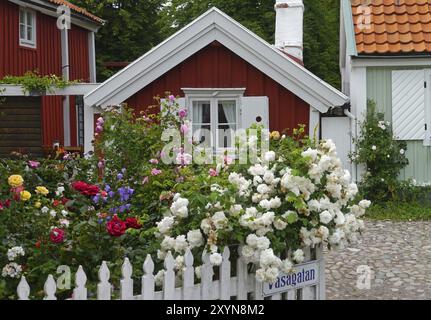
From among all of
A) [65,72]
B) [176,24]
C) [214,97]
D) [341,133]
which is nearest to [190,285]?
[214,97]

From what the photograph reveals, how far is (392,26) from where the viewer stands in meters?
13.7

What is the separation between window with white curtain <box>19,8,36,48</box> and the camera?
19.8 meters

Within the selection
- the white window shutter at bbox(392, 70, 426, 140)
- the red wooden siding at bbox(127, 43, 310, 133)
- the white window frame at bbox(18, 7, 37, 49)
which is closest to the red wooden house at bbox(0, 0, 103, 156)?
the white window frame at bbox(18, 7, 37, 49)

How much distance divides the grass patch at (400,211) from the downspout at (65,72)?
11.3 meters

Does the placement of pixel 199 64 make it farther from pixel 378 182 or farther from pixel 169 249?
pixel 169 249

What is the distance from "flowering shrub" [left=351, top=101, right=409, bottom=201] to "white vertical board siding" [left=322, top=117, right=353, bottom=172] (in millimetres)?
210

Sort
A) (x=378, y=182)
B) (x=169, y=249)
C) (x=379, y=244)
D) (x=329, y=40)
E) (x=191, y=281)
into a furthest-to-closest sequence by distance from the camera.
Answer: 1. (x=329, y=40)
2. (x=378, y=182)
3. (x=379, y=244)
4. (x=169, y=249)
5. (x=191, y=281)

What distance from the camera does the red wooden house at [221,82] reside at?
41.6 ft

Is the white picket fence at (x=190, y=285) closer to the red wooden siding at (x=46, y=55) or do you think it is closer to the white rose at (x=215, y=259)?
the white rose at (x=215, y=259)

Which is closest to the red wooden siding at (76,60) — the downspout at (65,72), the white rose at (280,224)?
the downspout at (65,72)

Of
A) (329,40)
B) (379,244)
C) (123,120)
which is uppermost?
(329,40)

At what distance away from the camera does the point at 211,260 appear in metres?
4.95

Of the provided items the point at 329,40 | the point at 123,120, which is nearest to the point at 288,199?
the point at 123,120

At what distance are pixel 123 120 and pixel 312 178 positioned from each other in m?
3.85
